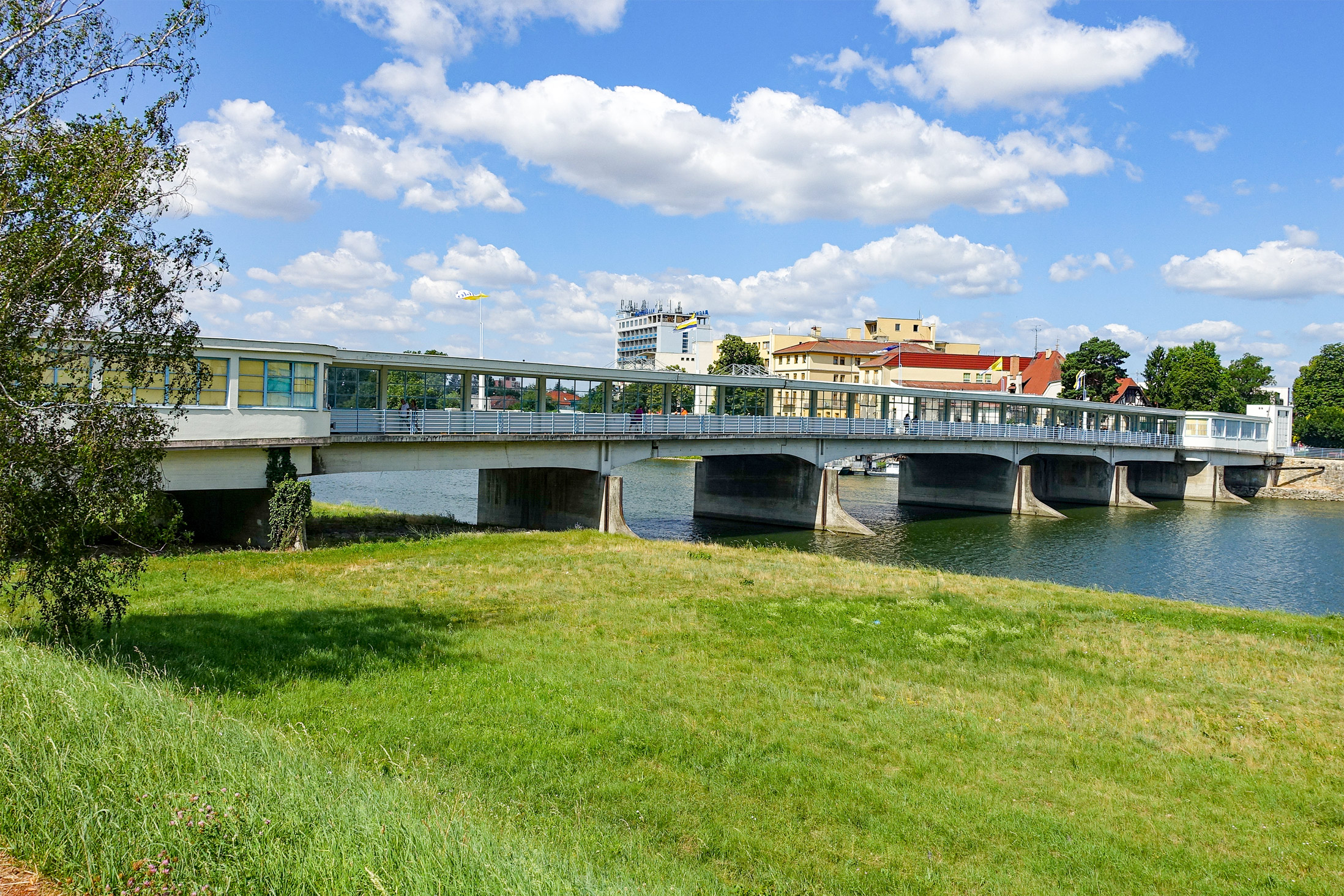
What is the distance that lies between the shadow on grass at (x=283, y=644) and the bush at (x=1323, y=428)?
124 metres

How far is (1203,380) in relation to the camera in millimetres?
111062

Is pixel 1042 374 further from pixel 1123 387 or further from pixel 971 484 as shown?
pixel 971 484

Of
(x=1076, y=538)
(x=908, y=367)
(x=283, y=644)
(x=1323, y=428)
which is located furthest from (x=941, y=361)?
(x=283, y=644)

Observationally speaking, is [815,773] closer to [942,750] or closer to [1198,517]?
[942,750]

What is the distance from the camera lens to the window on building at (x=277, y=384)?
2988cm

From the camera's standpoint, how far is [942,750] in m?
12.2

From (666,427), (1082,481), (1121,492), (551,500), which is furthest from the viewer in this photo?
(1082,481)

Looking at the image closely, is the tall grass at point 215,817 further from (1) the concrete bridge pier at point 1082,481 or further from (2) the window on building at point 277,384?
(1) the concrete bridge pier at point 1082,481

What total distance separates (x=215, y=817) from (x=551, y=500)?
130 feet

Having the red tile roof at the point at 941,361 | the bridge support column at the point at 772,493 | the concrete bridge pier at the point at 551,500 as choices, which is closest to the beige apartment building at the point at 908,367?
the red tile roof at the point at 941,361

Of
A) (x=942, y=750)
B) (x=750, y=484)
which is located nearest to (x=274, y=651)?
(x=942, y=750)

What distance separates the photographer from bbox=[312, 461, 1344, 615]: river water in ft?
134

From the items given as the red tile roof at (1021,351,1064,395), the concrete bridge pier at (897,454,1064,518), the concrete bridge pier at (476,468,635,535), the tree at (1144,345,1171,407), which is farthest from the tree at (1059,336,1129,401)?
the concrete bridge pier at (476,468,635,535)

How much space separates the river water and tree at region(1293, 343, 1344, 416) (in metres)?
45.6
